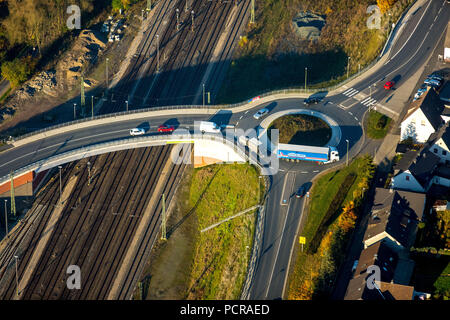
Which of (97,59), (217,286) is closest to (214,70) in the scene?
(97,59)

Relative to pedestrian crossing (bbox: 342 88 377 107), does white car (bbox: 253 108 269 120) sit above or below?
below

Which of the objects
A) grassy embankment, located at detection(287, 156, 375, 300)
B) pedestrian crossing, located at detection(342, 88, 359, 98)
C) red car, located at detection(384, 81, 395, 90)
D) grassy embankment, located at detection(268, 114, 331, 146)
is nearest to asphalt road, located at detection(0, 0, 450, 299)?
pedestrian crossing, located at detection(342, 88, 359, 98)

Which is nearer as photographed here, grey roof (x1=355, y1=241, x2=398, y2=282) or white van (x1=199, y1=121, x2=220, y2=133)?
grey roof (x1=355, y1=241, x2=398, y2=282)

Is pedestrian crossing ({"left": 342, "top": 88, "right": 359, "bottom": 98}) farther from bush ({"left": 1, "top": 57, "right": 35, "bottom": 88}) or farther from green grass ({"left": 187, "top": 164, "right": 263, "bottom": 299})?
bush ({"left": 1, "top": 57, "right": 35, "bottom": 88})

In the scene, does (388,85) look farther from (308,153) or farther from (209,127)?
(209,127)

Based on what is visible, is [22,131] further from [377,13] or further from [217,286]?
[377,13]

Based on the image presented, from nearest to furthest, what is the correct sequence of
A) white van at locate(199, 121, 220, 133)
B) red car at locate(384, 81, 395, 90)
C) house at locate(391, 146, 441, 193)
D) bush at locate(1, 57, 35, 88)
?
house at locate(391, 146, 441, 193) → white van at locate(199, 121, 220, 133) → red car at locate(384, 81, 395, 90) → bush at locate(1, 57, 35, 88)
